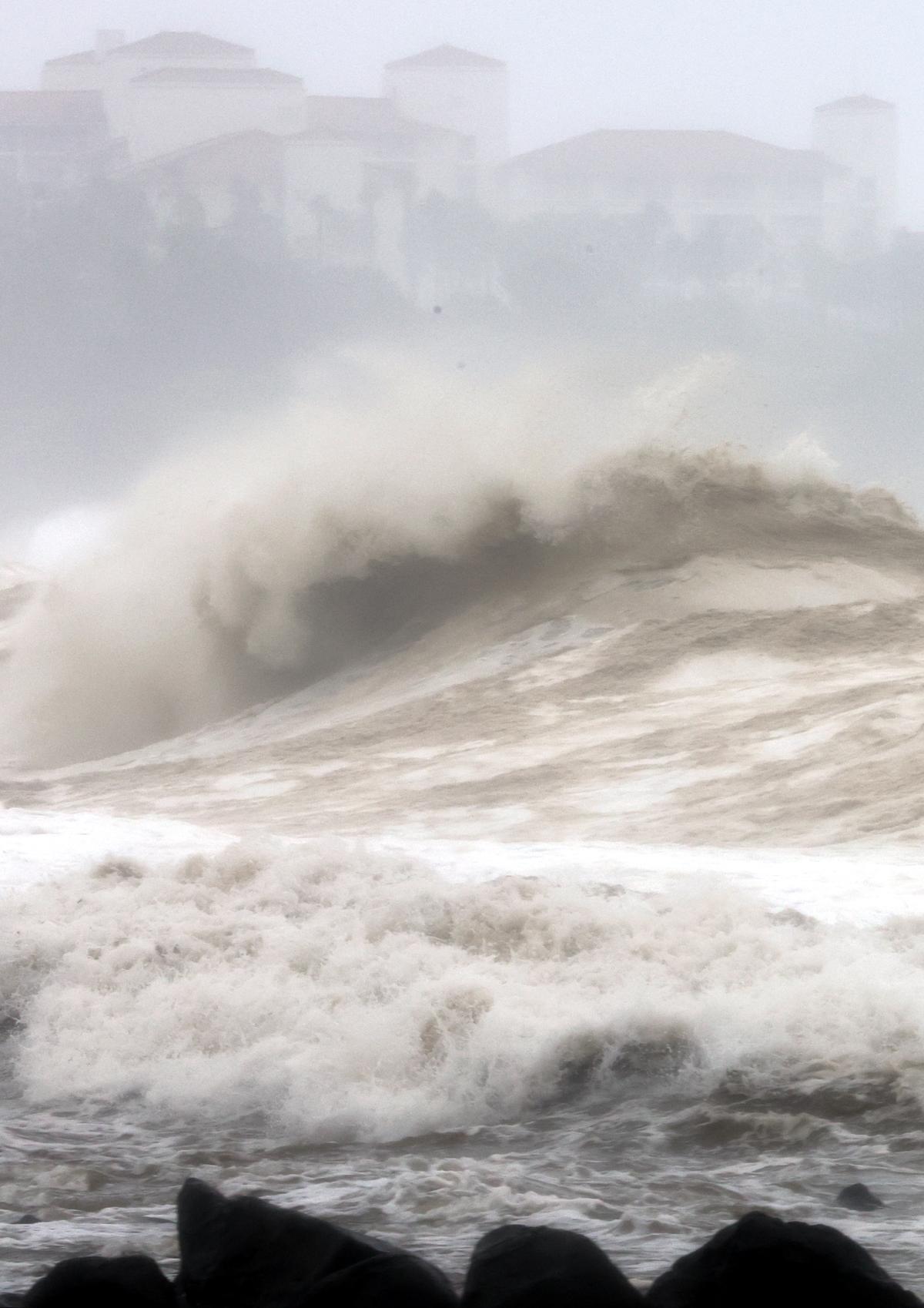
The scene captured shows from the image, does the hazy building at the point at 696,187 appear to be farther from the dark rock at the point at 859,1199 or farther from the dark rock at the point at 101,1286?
the dark rock at the point at 101,1286

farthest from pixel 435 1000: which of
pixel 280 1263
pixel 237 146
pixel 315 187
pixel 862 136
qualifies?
pixel 862 136

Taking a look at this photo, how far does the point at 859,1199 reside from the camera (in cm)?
390

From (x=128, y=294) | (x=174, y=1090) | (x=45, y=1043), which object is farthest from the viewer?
(x=128, y=294)

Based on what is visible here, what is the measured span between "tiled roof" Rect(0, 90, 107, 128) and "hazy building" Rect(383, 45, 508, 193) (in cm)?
1328

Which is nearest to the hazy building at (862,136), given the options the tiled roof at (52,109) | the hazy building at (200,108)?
the hazy building at (200,108)

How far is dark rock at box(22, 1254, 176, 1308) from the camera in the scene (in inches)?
125

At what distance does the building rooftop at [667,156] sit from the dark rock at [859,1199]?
6851 centimetres

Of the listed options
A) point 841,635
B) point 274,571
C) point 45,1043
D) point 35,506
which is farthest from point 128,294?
point 45,1043

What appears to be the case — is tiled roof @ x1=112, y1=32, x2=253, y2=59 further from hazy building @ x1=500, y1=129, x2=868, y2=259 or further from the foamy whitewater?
the foamy whitewater

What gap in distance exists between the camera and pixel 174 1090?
5133 millimetres

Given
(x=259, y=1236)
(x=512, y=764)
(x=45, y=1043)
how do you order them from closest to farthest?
(x=259, y=1236), (x=45, y=1043), (x=512, y=764)

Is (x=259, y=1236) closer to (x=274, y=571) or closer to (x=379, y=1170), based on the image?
Answer: (x=379, y=1170)

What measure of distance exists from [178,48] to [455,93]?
493 inches

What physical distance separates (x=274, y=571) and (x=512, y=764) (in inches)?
262
